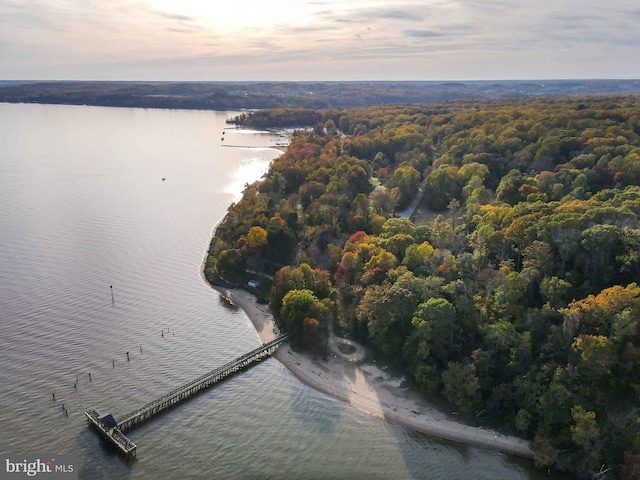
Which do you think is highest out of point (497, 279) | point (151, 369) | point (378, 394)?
point (497, 279)

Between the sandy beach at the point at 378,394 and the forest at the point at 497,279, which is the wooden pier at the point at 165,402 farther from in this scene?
the forest at the point at 497,279

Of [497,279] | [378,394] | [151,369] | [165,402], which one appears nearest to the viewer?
[165,402]

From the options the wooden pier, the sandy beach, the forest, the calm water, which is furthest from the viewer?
the sandy beach

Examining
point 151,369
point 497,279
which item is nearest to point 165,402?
point 151,369

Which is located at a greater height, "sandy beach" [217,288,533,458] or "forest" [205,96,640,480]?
"forest" [205,96,640,480]

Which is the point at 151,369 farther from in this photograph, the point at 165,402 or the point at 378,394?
the point at 378,394

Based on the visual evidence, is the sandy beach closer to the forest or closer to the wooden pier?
the forest

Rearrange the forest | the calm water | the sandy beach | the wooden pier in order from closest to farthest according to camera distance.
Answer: the calm water → the wooden pier → the forest → the sandy beach

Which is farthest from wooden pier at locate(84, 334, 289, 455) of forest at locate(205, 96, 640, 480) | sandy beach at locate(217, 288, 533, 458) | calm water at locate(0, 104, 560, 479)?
forest at locate(205, 96, 640, 480)
